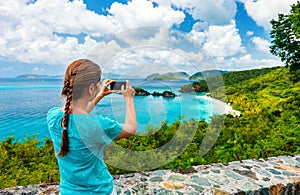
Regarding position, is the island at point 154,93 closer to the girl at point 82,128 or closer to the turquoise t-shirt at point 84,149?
the girl at point 82,128

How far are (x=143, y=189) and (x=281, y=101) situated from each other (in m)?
4.79

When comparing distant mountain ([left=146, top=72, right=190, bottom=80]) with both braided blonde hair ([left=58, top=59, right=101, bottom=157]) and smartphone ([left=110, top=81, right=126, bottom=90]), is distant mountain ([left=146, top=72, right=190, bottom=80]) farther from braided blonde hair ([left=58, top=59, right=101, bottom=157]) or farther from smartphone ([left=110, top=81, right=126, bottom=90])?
braided blonde hair ([left=58, top=59, right=101, bottom=157])

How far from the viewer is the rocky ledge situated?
1.82 m

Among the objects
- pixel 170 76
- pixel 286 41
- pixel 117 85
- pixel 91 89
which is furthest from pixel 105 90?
pixel 286 41

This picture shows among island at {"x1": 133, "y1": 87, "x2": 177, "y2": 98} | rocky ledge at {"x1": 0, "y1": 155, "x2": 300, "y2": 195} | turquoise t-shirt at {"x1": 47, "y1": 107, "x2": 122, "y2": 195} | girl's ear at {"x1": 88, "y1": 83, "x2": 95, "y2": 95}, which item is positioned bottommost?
rocky ledge at {"x1": 0, "y1": 155, "x2": 300, "y2": 195}

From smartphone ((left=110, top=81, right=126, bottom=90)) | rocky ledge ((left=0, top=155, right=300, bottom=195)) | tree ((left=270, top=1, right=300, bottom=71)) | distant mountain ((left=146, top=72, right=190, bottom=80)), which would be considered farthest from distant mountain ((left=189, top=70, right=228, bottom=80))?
tree ((left=270, top=1, right=300, bottom=71))

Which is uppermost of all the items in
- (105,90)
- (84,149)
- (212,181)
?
(105,90)

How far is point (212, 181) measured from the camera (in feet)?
6.49

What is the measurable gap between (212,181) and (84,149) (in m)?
1.37

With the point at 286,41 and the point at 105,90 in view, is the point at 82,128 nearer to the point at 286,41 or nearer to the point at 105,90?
the point at 105,90

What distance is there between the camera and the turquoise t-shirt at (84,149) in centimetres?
→ 90

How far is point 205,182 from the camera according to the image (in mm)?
1955

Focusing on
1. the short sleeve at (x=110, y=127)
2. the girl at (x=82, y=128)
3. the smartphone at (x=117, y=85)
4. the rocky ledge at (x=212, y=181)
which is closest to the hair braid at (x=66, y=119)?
the girl at (x=82, y=128)

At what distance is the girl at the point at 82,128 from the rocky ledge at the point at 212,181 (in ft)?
2.88
